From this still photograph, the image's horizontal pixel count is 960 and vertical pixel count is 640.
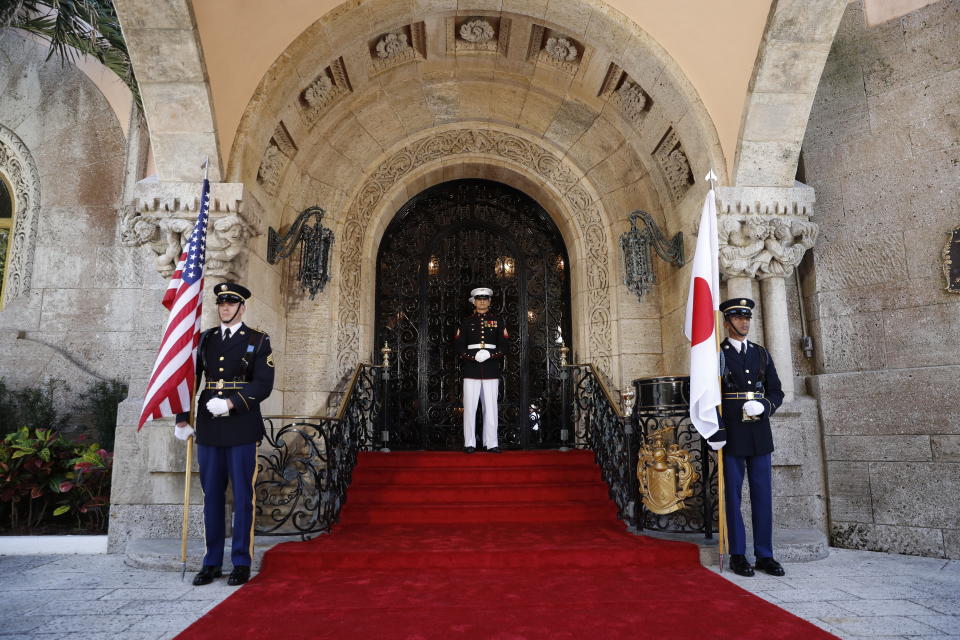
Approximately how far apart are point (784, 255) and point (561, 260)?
2.93 metres

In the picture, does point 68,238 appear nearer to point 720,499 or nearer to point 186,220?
point 186,220

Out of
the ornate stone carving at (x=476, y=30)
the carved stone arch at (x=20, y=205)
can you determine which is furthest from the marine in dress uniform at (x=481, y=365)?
the carved stone arch at (x=20, y=205)

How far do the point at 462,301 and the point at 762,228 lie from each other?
3721 millimetres

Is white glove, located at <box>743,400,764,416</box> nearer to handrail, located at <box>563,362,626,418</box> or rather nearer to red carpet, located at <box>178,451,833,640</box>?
red carpet, located at <box>178,451,833,640</box>

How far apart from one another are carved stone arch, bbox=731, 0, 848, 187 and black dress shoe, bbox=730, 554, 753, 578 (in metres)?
3.45

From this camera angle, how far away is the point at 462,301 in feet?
26.7

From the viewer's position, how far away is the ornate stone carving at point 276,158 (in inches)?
253

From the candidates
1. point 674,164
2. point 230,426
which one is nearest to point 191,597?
point 230,426

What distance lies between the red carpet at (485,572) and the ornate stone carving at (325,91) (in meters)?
3.77

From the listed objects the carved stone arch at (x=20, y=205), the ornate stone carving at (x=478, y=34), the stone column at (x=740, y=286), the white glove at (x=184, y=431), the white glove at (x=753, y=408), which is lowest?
the white glove at (x=184, y=431)

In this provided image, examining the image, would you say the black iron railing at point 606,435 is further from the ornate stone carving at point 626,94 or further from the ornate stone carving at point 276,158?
the ornate stone carving at point 276,158

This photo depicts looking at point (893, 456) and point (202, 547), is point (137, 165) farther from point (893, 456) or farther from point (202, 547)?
point (893, 456)

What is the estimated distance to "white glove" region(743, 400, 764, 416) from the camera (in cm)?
432

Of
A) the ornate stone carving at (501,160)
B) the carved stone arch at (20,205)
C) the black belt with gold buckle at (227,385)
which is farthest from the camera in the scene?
the carved stone arch at (20,205)
